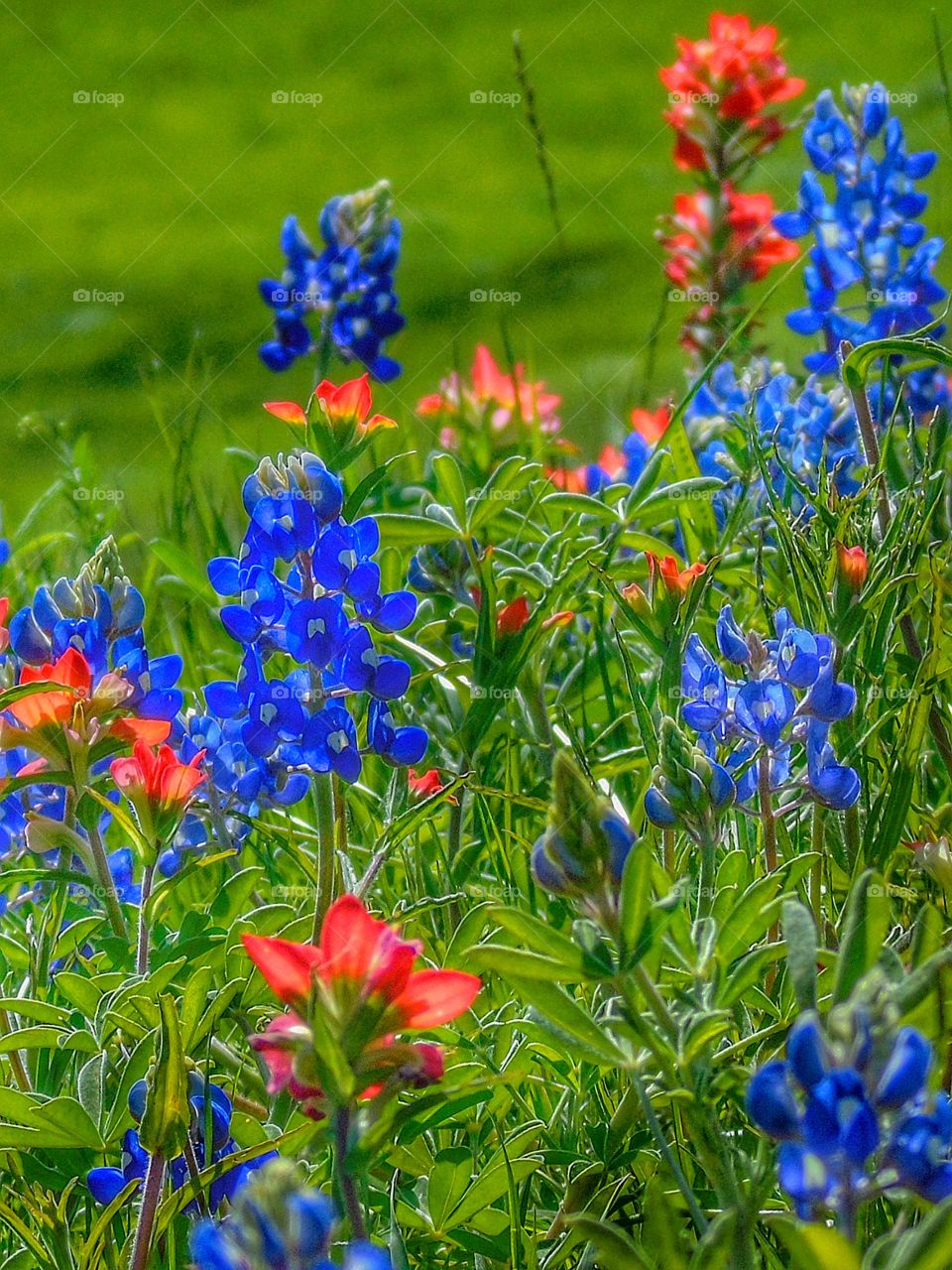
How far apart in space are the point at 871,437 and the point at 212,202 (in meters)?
5.21

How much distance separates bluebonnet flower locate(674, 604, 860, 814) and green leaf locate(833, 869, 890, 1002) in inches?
9.7

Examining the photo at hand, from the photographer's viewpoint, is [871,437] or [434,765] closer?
[871,437]

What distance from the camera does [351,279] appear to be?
242cm

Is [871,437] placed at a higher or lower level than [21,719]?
higher

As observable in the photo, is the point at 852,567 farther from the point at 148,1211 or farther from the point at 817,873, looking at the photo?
the point at 148,1211

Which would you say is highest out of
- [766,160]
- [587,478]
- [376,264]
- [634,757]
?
[766,160]

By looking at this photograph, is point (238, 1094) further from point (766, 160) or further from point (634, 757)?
point (766, 160)

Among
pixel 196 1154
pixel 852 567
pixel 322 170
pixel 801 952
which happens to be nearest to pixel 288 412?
pixel 852 567

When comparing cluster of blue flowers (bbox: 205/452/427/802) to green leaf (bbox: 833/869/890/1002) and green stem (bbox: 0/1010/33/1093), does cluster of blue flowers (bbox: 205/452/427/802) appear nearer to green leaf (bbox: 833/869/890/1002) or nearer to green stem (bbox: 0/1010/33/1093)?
green stem (bbox: 0/1010/33/1093)

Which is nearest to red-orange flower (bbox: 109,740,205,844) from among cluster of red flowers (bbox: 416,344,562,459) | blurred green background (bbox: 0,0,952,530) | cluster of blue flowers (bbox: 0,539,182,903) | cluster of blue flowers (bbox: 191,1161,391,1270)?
cluster of blue flowers (bbox: 0,539,182,903)

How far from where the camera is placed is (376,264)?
2.42m

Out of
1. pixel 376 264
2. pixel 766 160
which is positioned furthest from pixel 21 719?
pixel 766 160

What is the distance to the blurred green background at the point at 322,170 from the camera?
4484 mm

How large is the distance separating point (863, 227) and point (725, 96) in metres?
0.71
